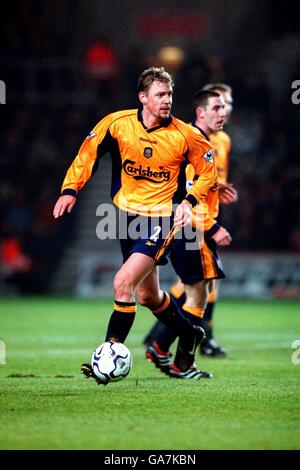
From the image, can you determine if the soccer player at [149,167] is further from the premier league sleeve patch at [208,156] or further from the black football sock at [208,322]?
the black football sock at [208,322]

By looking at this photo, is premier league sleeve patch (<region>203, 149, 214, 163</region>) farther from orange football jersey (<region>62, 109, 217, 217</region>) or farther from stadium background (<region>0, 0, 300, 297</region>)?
stadium background (<region>0, 0, 300, 297</region>)

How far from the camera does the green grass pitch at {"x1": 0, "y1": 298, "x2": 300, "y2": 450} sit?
485 centimetres

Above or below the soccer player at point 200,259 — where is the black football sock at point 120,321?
below

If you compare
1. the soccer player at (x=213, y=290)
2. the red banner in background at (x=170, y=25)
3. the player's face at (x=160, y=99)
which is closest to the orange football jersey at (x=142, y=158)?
the player's face at (x=160, y=99)

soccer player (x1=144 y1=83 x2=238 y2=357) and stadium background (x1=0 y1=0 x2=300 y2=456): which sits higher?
stadium background (x1=0 y1=0 x2=300 y2=456)

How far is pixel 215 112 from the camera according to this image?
808 centimetres

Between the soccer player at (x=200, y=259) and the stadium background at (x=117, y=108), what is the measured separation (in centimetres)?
1017

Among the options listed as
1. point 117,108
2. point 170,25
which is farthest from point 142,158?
point 170,25

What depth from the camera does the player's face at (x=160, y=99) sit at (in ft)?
22.6

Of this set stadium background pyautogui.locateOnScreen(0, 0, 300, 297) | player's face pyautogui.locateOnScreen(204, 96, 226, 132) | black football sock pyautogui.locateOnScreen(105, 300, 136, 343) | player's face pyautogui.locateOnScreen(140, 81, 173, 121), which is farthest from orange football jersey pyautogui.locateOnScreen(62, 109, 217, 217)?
stadium background pyautogui.locateOnScreen(0, 0, 300, 297)

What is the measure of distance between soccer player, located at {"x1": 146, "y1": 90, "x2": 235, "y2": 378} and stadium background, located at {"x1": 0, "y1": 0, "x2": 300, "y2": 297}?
33.4 feet

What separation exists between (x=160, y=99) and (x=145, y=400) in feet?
6.94

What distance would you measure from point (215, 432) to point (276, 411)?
79 cm
